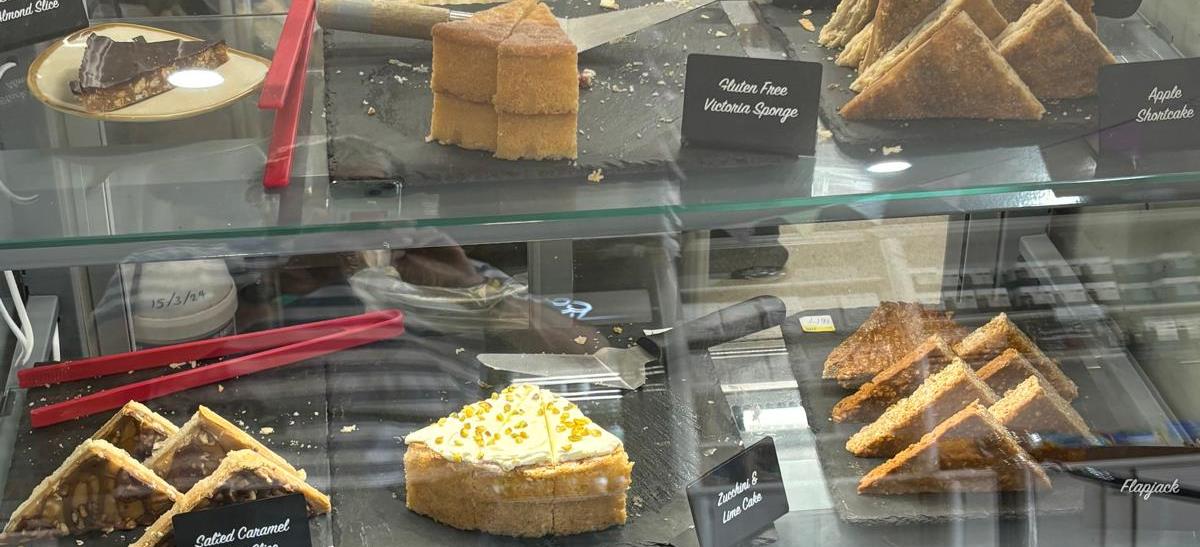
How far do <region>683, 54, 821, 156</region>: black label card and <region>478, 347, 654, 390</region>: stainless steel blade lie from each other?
1.71ft

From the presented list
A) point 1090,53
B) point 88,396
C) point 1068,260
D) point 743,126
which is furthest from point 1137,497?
point 88,396

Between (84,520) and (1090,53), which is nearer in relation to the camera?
(1090,53)

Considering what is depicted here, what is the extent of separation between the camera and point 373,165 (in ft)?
3.70

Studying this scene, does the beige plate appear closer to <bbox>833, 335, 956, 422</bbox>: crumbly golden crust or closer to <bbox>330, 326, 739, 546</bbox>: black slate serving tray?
<bbox>330, 326, 739, 546</bbox>: black slate serving tray

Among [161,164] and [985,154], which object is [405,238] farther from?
[985,154]

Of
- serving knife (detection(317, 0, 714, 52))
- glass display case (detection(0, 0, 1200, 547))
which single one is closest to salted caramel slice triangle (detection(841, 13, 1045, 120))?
glass display case (detection(0, 0, 1200, 547))

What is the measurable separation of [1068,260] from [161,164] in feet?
4.20

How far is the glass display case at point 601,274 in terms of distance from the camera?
3.72 ft

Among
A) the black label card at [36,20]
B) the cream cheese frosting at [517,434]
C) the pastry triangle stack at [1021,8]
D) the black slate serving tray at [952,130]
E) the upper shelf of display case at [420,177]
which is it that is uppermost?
the pastry triangle stack at [1021,8]

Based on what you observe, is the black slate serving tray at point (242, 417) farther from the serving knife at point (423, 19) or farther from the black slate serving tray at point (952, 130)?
the black slate serving tray at point (952, 130)

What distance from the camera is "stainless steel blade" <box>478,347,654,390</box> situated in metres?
1.61

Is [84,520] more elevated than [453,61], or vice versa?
Result: [453,61]

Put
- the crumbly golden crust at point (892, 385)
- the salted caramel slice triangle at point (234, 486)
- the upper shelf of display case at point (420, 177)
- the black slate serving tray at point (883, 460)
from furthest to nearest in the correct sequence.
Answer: the crumbly golden crust at point (892, 385) < the black slate serving tray at point (883, 460) < the salted caramel slice triangle at point (234, 486) < the upper shelf of display case at point (420, 177)

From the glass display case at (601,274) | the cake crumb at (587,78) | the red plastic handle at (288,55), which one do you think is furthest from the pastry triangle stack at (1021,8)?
the red plastic handle at (288,55)
